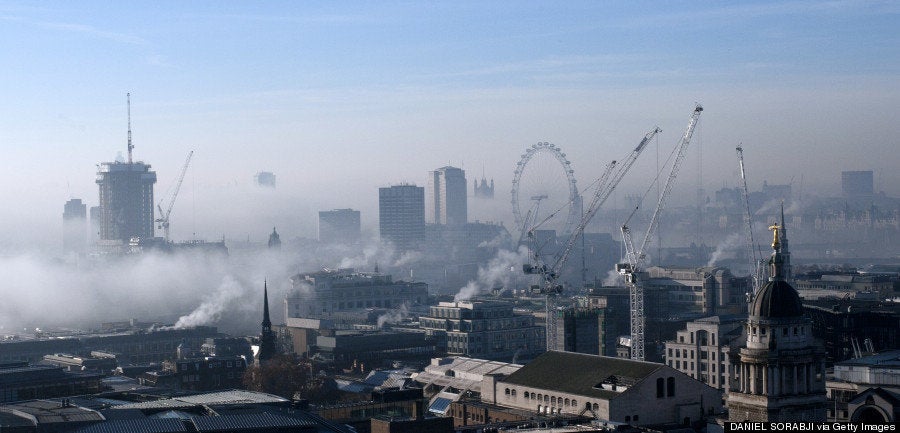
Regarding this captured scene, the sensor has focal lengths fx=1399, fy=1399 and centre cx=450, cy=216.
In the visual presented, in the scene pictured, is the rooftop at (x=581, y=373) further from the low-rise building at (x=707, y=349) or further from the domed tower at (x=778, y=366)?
the low-rise building at (x=707, y=349)

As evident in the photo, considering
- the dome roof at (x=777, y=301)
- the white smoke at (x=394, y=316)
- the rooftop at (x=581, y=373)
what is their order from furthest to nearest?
the white smoke at (x=394, y=316) < the rooftop at (x=581, y=373) < the dome roof at (x=777, y=301)

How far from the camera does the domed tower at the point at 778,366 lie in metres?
68.4

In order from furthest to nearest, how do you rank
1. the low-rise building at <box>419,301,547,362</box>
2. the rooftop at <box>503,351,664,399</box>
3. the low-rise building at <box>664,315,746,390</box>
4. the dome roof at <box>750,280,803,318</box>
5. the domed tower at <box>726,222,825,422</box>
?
the low-rise building at <box>419,301,547,362</box>, the low-rise building at <box>664,315,746,390</box>, the rooftop at <box>503,351,664,399</box>, the dome roof at <box>750,280,803,318</box>, the domed tower at <box>726,222,825,422</box>

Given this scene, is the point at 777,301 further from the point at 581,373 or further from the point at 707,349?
the point at 707,349

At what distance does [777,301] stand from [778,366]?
10.5ft

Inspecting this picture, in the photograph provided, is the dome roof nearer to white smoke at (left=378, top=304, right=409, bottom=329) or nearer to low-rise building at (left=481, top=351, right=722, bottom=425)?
low-rise building at (left=481, top=351, right=722, bottom=425)

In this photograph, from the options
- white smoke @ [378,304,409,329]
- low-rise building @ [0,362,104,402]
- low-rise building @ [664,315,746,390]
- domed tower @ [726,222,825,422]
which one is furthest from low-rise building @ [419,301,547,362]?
domed tower @ [726,222,825,422]

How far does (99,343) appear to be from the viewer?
155 metres

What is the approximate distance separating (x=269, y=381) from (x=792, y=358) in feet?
190

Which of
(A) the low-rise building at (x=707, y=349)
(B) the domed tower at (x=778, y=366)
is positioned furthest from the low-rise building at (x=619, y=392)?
(A) the low-rise building at (x=707, y=349)

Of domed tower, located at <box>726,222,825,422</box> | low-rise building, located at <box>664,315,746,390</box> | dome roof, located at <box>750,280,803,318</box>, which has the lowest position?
low-rise building, located at <box>664,315,746,390</box>

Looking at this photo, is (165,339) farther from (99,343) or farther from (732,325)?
(732,325)

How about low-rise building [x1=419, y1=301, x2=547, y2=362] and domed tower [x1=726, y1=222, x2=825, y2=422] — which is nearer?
domed tower [x1=726, y1=222, x2=825, y2=422]

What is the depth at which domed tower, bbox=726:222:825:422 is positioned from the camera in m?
68.4
